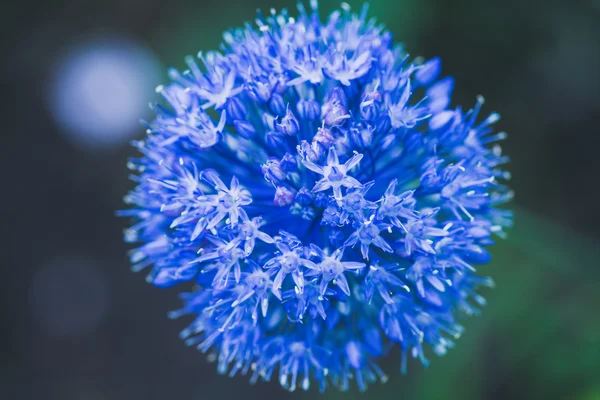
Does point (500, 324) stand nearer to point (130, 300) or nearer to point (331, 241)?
point (331, 241)

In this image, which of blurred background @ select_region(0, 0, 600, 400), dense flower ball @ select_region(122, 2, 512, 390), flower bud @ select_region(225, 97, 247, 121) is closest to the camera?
dense flower ball @ select_region(122, 2, 512, 390)

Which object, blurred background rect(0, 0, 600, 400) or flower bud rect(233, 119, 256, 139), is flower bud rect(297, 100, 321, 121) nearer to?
flower bud rect(233, 119, 256, 139)

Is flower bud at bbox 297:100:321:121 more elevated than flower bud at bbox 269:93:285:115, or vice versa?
flower bud at bbox 269:93:285:115

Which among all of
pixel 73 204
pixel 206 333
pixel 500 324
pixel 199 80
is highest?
pixel 73 204

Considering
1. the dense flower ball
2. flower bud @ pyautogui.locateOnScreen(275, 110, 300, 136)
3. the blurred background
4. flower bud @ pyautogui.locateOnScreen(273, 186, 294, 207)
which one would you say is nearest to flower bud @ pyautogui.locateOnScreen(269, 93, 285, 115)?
the dense flower ball

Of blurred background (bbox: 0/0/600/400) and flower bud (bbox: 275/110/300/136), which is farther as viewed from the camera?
blurred background (bbox: 0/0/600/400)

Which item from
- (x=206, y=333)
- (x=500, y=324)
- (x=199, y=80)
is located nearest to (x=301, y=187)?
(x=199, y=80)

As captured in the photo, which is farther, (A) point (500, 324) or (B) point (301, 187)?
(A) point (500, 324)
